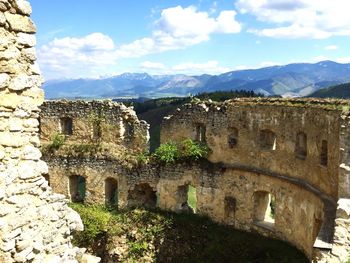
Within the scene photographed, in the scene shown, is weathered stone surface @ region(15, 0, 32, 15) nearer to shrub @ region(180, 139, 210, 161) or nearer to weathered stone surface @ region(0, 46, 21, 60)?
weathered stone surface @ region(0, 46, 21, 60)

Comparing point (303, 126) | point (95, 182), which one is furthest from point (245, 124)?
point (95, 182)

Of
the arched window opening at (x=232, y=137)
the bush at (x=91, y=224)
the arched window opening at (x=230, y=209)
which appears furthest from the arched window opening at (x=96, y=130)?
the arched window opening at (x=230, y=209)

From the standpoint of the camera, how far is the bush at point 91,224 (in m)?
22.7

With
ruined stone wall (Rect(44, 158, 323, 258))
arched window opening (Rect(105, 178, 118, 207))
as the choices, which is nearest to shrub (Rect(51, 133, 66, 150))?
ruined stone wall (Rect(44, 158, 323, 258))

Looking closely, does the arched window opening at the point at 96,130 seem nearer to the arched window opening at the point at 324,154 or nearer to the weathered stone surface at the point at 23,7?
the arched window opening at the point at 324,154

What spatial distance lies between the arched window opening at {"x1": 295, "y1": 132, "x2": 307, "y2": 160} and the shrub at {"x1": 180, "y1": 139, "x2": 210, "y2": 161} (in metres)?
5.33

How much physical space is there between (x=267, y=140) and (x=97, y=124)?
32.7ft

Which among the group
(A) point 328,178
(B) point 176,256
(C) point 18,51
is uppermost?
(C) point 18,51

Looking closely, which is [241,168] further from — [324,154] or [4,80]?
[4,80]

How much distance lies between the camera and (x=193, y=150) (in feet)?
78.6

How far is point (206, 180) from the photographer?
2398 centimetres

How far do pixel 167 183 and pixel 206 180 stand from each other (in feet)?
7.44

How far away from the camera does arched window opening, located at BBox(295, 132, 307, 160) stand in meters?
20.6

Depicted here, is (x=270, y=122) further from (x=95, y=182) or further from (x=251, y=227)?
(x=95, y=182)
